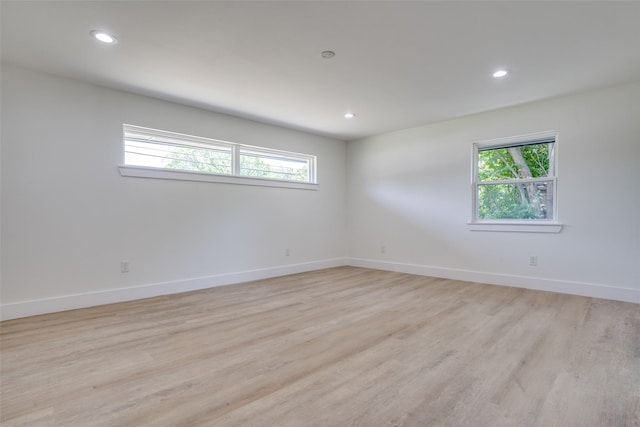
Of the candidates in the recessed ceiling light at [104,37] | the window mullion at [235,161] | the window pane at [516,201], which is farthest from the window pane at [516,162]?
the recessed ceiling light at [104,37]

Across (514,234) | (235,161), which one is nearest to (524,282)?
(514,234)

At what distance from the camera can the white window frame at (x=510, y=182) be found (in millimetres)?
3922

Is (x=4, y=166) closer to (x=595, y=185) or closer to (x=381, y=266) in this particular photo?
(x=381, y=266)

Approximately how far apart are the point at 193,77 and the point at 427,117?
10.4 feet

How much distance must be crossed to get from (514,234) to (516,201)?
0.45 metres

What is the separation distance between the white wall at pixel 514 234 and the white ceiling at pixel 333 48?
16.4 inches

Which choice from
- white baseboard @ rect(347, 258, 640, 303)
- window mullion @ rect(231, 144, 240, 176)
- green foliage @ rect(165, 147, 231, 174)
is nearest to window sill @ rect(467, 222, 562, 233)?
white baseboard @ rect(347, 258, 640, 303)

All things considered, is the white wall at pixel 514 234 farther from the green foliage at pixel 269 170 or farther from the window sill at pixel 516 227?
the green foliage at pixel 269 170

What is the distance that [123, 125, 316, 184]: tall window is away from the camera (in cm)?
378

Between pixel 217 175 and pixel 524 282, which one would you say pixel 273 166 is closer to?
pixel 217 175

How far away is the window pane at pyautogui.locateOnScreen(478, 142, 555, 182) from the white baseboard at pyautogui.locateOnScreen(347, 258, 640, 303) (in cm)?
135

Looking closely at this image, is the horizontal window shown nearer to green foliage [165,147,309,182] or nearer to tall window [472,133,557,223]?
tall window [472,133,557,223]

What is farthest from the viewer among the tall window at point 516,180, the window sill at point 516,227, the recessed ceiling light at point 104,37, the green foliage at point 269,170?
the green foliage at point 269,170

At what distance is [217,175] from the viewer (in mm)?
4320
